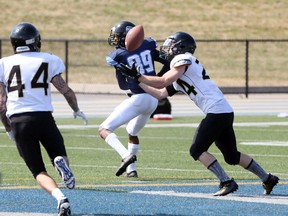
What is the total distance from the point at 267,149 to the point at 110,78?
94.1 ft

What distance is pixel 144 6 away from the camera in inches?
2378

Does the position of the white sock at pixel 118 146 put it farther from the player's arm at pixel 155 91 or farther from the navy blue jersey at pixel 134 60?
the player's arm at pixel 155 91

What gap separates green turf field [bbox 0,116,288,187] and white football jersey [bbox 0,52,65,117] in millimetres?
2804

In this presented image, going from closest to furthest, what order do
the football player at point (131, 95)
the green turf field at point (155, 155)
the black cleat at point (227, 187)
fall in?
the black cleat at point (227, 187), the football player at point (131, 95), the green turf field at point (155, 155)

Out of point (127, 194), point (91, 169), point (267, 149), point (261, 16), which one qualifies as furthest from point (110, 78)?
point (127, 194)

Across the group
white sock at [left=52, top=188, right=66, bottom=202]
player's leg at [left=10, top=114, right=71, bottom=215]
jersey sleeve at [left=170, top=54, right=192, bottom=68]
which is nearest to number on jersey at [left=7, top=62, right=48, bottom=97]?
player's leg at [left=10, top=114, right=71, bottom=215]

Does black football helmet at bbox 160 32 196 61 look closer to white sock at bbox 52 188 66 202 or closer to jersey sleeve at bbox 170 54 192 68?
jersey sleeve at bbox 170 54 192 68

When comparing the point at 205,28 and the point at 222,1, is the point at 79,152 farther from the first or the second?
the point at 222,1

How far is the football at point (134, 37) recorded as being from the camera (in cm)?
1295

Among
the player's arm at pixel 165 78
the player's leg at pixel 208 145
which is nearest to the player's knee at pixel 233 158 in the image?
the player's leg at pixel 208 145

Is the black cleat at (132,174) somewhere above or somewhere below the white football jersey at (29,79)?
below

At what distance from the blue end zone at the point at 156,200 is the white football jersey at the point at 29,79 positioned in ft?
3.45

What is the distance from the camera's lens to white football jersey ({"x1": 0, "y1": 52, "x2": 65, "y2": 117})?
10.2m

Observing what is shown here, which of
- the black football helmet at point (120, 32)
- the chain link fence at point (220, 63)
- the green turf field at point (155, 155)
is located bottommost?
the chain link fence at point (220, 63)
